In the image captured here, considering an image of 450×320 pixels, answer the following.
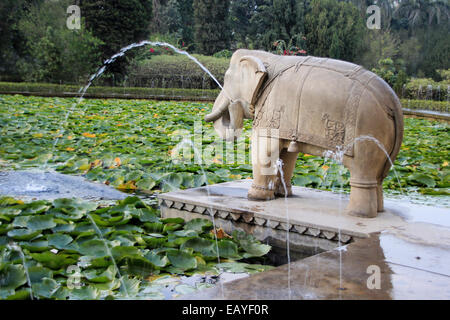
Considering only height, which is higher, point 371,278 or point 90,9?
point 90,9

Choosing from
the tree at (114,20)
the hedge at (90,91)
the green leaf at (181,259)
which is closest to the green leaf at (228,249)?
the green leaf at (181,259)

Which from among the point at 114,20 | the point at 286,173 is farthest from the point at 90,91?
the point at 286,173

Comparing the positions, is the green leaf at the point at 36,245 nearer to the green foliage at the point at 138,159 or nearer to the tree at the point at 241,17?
the green foliage at the point at 138,159

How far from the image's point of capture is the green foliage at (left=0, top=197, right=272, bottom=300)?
2.03 m

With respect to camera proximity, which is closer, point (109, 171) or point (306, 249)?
point (306, 249)

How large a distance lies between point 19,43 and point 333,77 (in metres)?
21.2

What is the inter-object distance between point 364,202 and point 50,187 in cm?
265

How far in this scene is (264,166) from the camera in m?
3.21

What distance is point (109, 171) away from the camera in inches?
180

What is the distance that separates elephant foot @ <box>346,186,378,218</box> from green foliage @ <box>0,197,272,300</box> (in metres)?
0.63

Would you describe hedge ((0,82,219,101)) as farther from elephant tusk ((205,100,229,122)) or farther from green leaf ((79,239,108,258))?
green leaf ((79,239,108,258))

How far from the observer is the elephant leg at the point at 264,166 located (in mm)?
3143

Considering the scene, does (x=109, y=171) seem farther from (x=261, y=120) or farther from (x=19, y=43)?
(x=19, y=43)
